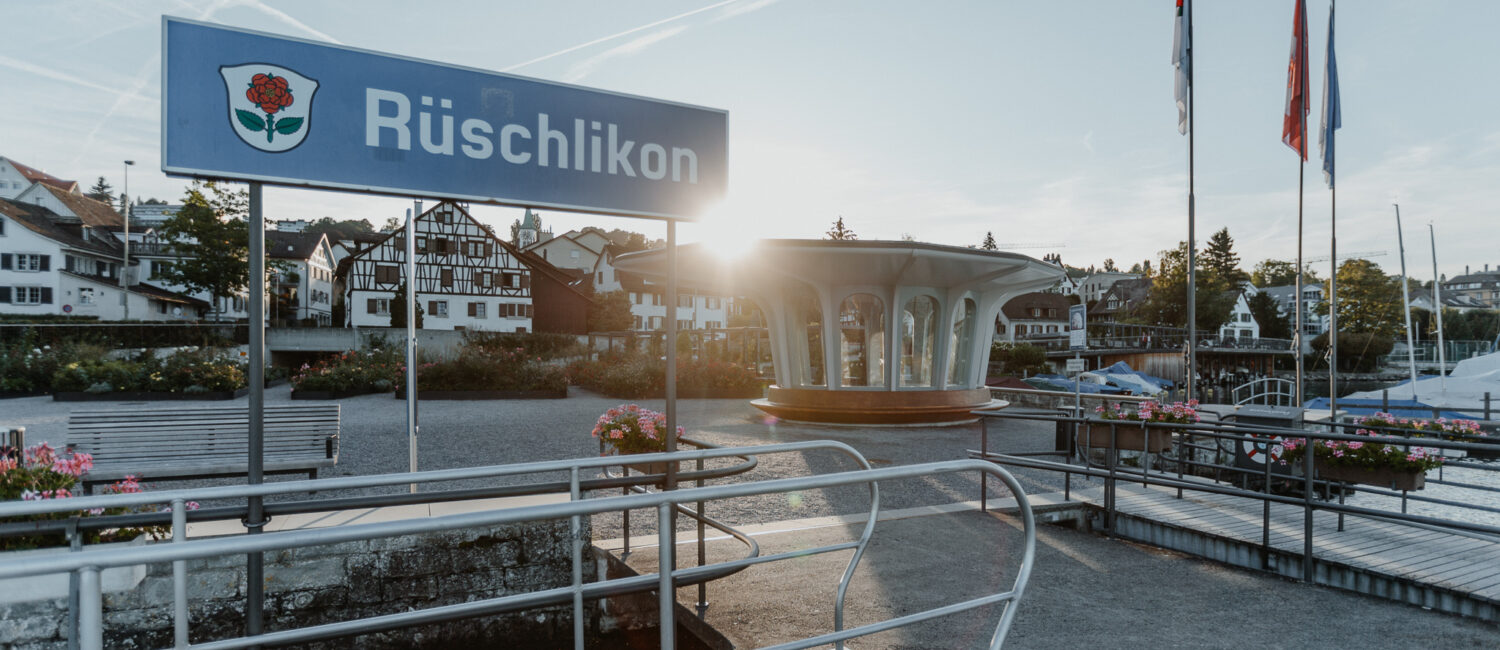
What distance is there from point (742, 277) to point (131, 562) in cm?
1703

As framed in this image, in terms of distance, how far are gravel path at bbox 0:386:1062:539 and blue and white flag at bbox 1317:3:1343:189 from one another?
907 centimetres

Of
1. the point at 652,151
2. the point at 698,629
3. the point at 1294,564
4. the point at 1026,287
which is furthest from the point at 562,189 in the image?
the point at 1026,287

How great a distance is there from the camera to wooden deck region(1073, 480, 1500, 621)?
512 centimetres

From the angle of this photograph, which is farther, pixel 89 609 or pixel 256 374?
pixel 256 374

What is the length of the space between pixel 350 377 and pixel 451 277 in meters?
34.4

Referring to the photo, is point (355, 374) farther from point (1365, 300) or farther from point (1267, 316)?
point (1267, 316)

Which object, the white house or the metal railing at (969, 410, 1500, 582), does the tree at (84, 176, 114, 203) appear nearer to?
the white house

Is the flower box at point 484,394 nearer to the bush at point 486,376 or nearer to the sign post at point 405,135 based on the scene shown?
the bush at point 486,376

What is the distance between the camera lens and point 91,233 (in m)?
61.9

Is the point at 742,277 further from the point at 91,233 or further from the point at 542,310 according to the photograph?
the point at 91,233

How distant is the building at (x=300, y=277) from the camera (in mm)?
69188

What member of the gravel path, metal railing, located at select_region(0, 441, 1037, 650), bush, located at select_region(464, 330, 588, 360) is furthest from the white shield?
bush, located at select_region(464, 330, 588, 360)

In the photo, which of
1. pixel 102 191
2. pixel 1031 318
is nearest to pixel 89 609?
pixel 1031 318

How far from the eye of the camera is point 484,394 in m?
21.9
